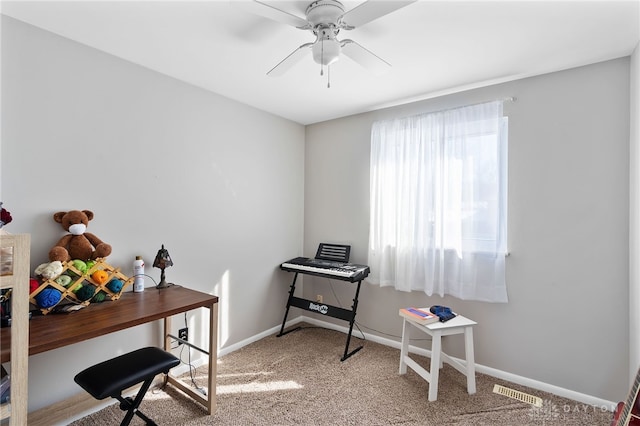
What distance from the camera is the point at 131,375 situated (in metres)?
1.61

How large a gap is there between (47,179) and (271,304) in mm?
2276

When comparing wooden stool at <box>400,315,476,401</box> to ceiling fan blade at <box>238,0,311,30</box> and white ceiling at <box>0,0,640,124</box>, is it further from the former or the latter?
ceiling fan blade at <box>238,0,311,30</box>

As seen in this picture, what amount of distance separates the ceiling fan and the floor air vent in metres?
2.53

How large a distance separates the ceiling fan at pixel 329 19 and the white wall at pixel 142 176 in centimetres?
123

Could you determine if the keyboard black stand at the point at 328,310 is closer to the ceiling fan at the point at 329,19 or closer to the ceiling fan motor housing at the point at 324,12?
the ceiling fan at the point at 329,19

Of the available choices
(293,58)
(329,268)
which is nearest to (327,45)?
(293,58)

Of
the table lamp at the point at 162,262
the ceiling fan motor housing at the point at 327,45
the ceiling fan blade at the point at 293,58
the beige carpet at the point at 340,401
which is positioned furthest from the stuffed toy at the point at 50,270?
the ceiling fan motor housing at the point at 327,45

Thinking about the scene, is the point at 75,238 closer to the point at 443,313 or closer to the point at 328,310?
the point at 328,310

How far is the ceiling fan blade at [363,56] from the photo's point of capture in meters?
1.79

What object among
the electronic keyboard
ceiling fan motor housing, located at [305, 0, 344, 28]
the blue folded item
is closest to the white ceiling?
ceiling fan motor housing, located at [305, 0, 344, 28]

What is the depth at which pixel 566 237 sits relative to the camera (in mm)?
2316

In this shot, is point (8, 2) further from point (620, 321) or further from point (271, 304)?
point (620, 321)

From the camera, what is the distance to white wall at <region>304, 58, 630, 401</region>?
216 centimetres

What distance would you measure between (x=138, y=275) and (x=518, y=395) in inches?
114
